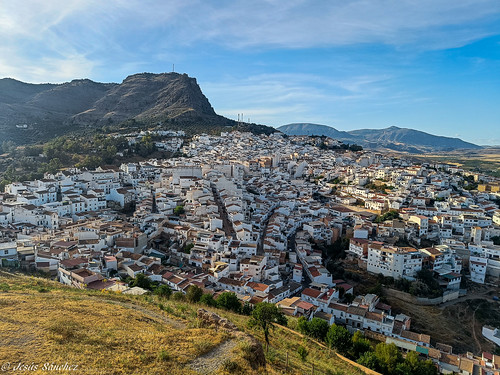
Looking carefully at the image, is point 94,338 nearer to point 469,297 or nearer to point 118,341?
point 118,341

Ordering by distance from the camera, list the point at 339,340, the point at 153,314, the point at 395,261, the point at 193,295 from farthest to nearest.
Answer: the point at 395,261 → the point at 193,295 → the point at 339,340 → the point at 153,314

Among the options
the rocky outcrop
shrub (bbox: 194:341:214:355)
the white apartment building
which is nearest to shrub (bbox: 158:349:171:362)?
shrub (bbox: 194:341:214:355)

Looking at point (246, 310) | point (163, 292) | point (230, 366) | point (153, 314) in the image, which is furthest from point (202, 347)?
point (246, 310)

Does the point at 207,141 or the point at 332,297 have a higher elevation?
the point at 207,141

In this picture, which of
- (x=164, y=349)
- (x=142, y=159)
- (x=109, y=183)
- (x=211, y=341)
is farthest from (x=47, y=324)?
(x=142, y=159)

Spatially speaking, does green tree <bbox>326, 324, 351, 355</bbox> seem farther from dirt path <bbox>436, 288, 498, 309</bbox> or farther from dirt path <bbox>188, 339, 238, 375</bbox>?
dirt path <bbox>436, 288, 498, 309</bbox>

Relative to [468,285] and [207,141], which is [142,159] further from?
[468,285]
